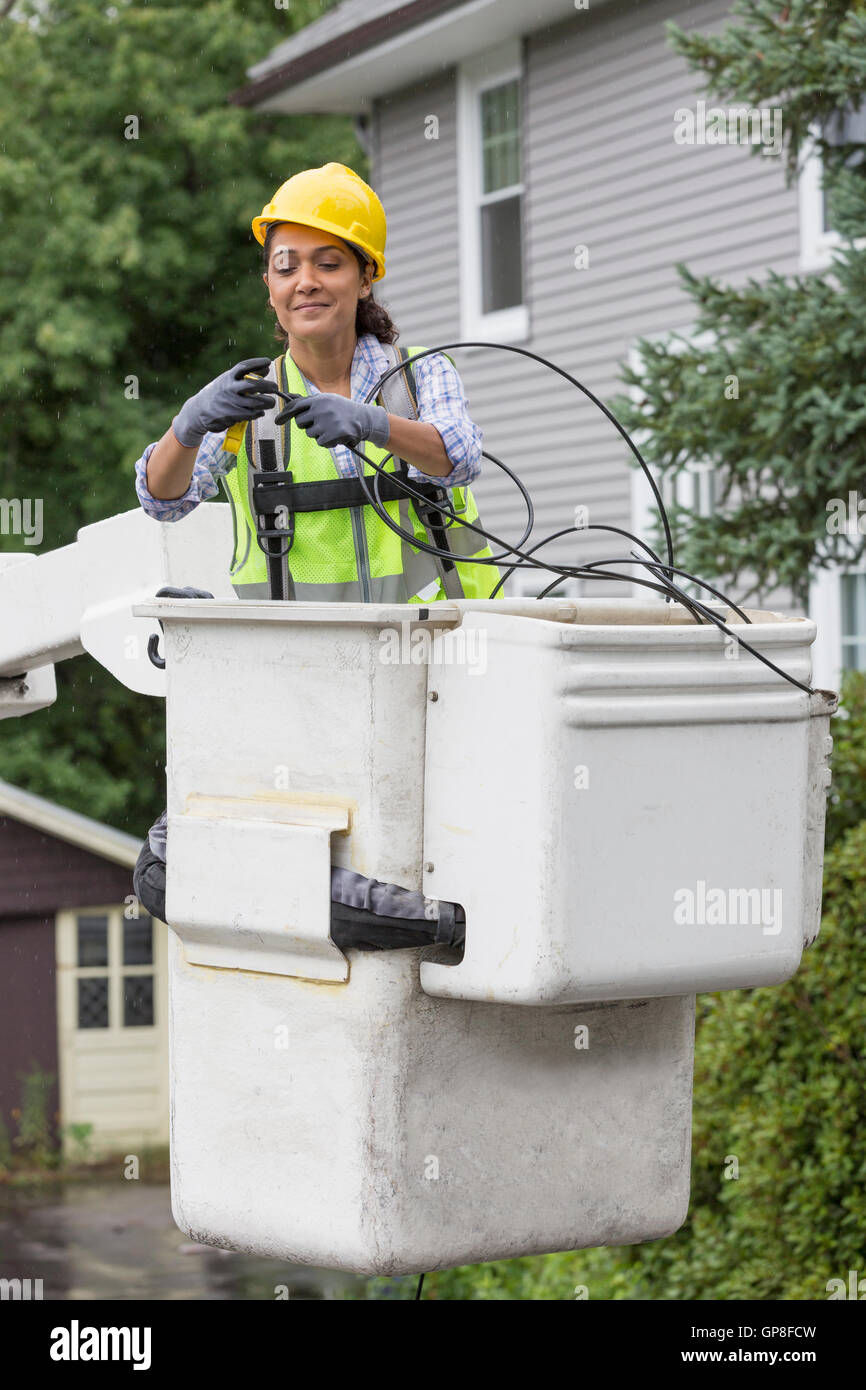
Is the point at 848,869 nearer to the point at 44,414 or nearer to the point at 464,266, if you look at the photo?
→ the point at 464,266

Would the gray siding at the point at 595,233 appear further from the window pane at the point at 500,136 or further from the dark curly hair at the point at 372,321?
the dark curly hair at the point at 372,321

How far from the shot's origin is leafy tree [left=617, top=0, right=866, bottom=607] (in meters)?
5.93

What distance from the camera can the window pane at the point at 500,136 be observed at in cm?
1177

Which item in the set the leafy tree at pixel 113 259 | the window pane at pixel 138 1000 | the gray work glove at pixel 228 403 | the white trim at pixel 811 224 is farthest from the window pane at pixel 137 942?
the gray work glove at pixel 228 403

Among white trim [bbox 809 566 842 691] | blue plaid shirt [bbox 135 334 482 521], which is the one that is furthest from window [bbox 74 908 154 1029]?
blue plaid shirt [bbox 135 334 482 521]

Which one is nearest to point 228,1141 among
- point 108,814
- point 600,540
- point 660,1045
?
point 660,1045

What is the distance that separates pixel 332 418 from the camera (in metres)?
1.87

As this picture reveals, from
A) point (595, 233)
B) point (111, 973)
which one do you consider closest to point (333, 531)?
point (595, 233)

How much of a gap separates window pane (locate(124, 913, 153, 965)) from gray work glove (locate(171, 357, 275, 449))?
15.4m

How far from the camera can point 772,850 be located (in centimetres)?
195

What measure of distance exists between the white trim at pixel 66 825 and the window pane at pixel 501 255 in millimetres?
5543

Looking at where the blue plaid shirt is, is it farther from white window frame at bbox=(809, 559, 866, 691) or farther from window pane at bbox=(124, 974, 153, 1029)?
window pane at bbox=(124, 974, 153, 1029)

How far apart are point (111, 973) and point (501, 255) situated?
26.1 feet

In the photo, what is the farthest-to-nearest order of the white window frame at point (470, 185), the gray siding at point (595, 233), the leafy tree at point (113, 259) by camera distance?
the leafy tree at point (113, 259)
the white window frame at point (470, 185)
the gray siding at point (595, 233)
